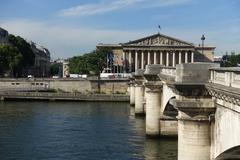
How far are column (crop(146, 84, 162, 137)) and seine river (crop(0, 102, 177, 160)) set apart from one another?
1007mm

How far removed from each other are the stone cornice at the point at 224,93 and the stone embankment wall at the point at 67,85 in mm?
95151

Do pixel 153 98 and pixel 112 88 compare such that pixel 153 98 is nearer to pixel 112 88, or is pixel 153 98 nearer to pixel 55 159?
pixel 55 159

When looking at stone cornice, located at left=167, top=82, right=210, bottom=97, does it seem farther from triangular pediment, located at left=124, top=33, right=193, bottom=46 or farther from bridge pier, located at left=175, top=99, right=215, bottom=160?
triangular pediment, located at left=124, top=33, right=193, bottom=46

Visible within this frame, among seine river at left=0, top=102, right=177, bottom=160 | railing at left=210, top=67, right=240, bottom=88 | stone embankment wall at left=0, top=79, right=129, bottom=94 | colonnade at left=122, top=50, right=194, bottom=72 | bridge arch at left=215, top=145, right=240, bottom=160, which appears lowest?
seine river at left=0, top=102, right=177, bottom=160

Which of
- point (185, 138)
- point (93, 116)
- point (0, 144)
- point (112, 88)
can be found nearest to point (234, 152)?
point (185, 138)

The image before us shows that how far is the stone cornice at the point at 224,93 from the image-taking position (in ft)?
60.4

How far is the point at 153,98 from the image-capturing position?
48031 mm

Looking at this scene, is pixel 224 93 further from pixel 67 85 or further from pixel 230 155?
pixel 67 85

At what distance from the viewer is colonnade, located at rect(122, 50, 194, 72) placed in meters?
196

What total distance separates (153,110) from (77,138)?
7129 millimetres

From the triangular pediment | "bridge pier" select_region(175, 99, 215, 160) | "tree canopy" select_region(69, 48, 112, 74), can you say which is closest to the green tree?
"tree canopy" select_region(69, 48, 112, 74)

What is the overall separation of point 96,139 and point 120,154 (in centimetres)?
869

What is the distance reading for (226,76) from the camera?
20.8 m

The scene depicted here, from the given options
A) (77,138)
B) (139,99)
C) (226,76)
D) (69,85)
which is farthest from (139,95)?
(226,76)
